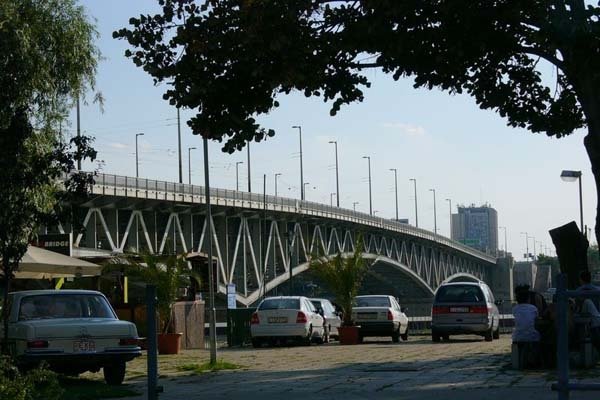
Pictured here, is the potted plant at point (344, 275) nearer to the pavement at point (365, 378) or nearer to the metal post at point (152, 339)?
the pavement at point (365, 378)

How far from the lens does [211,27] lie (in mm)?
13359

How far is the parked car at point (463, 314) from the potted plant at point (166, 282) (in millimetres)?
8847

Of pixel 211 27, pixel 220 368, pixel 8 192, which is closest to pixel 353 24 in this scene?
pixel 211 27

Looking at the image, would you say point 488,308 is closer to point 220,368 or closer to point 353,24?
point 220,368

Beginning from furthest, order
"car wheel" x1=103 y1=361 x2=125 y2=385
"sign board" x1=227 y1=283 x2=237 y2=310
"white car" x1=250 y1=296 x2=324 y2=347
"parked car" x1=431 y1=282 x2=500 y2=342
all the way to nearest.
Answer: "sign board" x1=227 y1=283 x2=237 y2=310 < "parked car" x1=431 y1=282 x2=500 y2=342 < "white car" x1=250 y1=296 x2=324 y2=347 < "car wheel" x1=103 y1=361 x2=125 y2=385

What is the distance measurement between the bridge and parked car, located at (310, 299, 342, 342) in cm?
297

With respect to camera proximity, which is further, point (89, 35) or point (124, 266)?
point (124, 266)

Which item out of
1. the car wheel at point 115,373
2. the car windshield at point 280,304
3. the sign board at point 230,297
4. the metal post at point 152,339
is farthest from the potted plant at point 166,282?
the metal post at point 152,339

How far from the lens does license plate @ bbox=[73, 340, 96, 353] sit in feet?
54.0

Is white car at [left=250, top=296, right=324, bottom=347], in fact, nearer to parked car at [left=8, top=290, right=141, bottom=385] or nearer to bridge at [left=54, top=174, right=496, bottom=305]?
bridge at [left=54, top=174, right=496, bottom=305]

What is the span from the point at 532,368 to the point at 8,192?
854 cm

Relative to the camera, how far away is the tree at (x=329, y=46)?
1300 centimetres

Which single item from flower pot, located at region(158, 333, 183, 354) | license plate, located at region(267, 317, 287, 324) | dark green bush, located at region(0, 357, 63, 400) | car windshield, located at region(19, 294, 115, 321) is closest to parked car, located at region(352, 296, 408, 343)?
license plate, located at region(267, 317, 287, 324)

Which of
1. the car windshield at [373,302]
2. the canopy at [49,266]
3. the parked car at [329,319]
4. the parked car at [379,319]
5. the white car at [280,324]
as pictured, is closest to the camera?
the canopy at [49,266]
